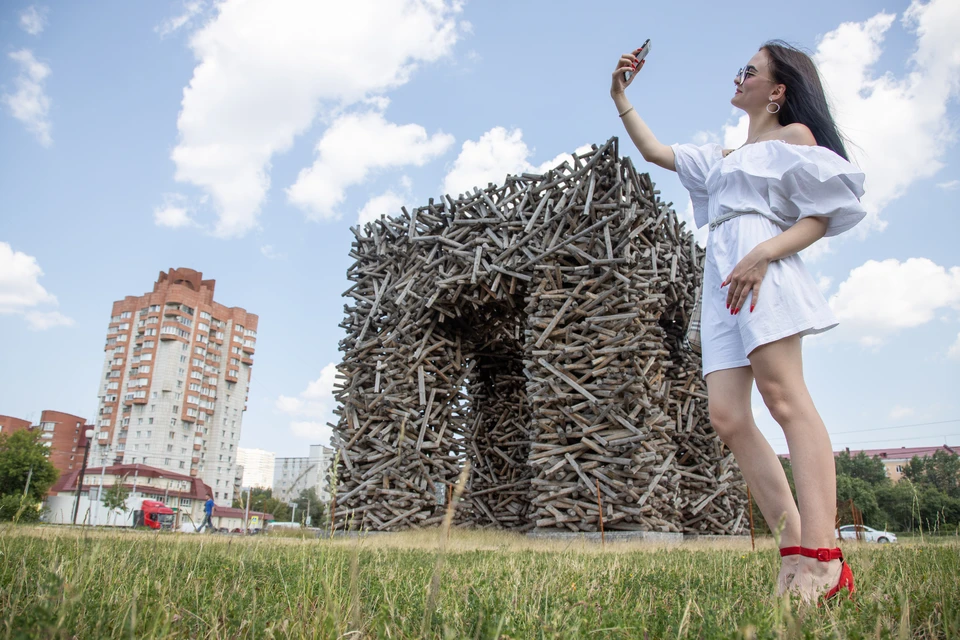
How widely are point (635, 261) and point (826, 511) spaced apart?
707cm

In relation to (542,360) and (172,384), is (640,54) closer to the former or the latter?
(542,360)

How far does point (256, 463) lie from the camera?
Result: 402ft

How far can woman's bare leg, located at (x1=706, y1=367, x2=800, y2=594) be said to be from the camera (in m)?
2.18

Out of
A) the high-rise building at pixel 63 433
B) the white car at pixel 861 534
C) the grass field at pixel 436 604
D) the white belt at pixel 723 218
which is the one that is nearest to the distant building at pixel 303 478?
Result: the grass field at pixel 436 604

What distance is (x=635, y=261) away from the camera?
28.7 ft

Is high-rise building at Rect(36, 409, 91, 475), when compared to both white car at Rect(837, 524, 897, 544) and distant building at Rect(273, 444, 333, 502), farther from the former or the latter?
distant building at Rect(273, 444, 333, 502)

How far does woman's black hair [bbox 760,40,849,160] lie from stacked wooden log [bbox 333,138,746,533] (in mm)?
5787

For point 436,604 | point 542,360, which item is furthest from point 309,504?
point 542,360

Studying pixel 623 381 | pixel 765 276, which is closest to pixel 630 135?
pixel 765 276

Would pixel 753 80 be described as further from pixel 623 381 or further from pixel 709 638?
pixel 623 381

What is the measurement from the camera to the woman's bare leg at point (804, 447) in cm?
187

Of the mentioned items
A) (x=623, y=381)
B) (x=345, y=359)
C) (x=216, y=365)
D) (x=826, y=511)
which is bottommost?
(x=826, y=511)

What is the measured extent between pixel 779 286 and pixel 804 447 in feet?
1.79

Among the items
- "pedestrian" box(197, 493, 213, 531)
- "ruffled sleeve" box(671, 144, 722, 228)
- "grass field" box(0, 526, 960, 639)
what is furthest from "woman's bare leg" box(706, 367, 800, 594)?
"pedestrian" box(197, 493, 213, 531)
